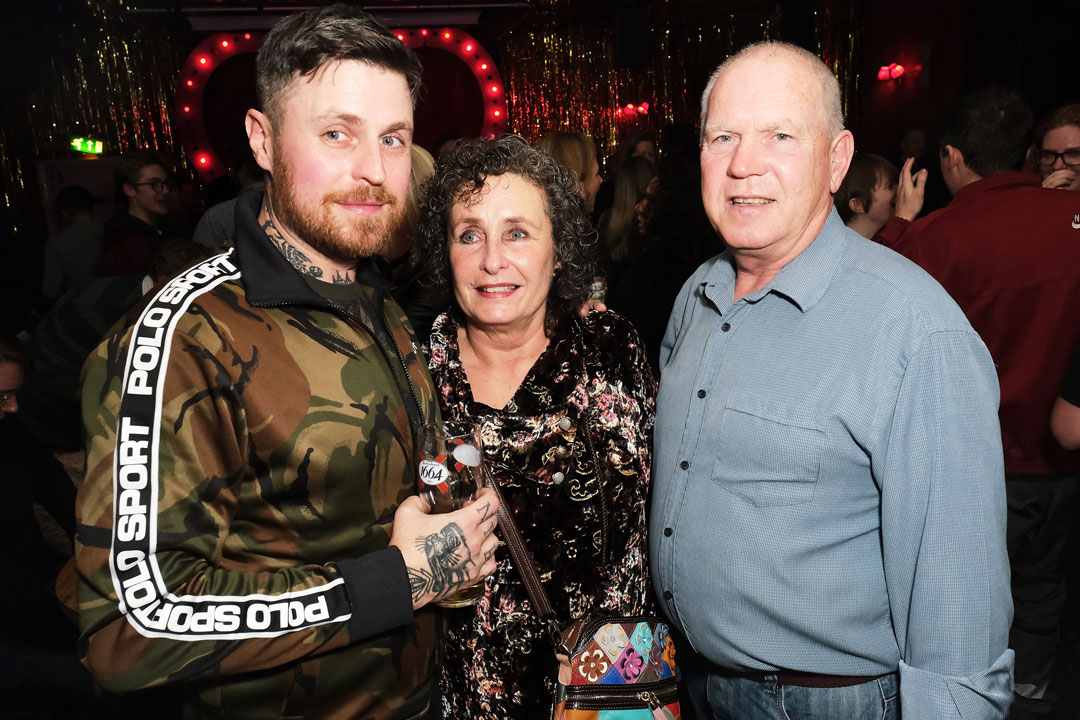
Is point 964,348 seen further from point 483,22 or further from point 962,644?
point 483,22

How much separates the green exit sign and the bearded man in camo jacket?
9.12 metres

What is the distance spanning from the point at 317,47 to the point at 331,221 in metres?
0.30

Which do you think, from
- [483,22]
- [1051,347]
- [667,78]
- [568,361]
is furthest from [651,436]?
[667,78]

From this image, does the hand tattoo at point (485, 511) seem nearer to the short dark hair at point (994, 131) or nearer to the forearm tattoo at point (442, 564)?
the forearm tattoo at point (442, 564)

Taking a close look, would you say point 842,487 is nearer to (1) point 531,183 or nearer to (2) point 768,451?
(2) point 768,451

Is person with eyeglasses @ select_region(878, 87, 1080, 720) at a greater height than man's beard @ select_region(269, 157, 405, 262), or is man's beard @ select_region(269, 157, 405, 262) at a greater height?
man's beard @ select_region(269, 157, 405, 262)

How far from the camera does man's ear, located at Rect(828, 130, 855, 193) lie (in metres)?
1.59

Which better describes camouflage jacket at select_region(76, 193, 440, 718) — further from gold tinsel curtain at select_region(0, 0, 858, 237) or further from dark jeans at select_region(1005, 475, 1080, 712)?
gold tinsel curtain at select_region(0, 0, 858, 237)

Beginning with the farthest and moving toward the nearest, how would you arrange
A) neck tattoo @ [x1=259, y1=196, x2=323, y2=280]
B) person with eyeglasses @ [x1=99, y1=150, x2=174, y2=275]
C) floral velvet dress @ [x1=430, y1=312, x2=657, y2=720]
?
person with eyeglasses @ [x1=99, y1=150, x2=174, y2=275]
floral velvet dress @ [x1=430, y1=312, x2=657, y2=720]
neck tattoo @ [x1=259, y1=196, x2=323, y2=280]

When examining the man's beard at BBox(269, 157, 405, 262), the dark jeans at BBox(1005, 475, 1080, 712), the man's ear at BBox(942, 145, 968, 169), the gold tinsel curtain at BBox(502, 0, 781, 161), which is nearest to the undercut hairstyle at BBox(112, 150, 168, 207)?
the man's beard at BBox(269, 157, 405, 262)

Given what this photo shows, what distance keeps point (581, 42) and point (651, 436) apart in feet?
33.1

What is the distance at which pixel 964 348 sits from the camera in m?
1.29

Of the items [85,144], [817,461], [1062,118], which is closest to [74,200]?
[85,144]

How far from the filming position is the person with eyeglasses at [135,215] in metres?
4.04
